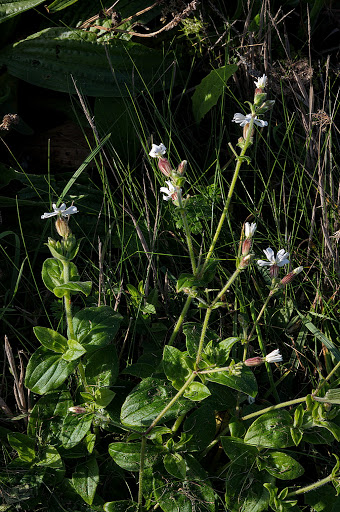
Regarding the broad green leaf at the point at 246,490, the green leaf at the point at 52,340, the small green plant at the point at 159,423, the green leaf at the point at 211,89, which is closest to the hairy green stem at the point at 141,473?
the small green plant at the point at 159,423

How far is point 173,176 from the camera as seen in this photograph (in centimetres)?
144

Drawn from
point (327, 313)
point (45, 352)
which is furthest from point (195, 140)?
point (45, 352)

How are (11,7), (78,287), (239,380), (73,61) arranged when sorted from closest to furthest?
(78,287) → (239,380) → (11,7) → (73,61)

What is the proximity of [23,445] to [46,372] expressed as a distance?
25cm

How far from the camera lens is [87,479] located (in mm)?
1592

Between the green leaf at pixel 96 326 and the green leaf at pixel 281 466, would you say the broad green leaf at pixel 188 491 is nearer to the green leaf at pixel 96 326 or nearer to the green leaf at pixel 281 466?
the green leaf at pixel 281 466

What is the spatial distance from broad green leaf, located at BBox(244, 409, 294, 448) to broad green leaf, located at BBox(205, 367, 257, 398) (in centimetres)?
→ 11

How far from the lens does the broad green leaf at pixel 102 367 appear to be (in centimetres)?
165

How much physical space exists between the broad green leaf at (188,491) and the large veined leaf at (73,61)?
62.3 inches

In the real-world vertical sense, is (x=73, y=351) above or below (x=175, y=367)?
above

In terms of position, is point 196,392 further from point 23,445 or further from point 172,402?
point 23,445

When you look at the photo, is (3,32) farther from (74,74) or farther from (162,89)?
(162,89)

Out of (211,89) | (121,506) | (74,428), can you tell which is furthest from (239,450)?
(211,89)

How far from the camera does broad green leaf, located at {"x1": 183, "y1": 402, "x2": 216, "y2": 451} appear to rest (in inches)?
64.6
